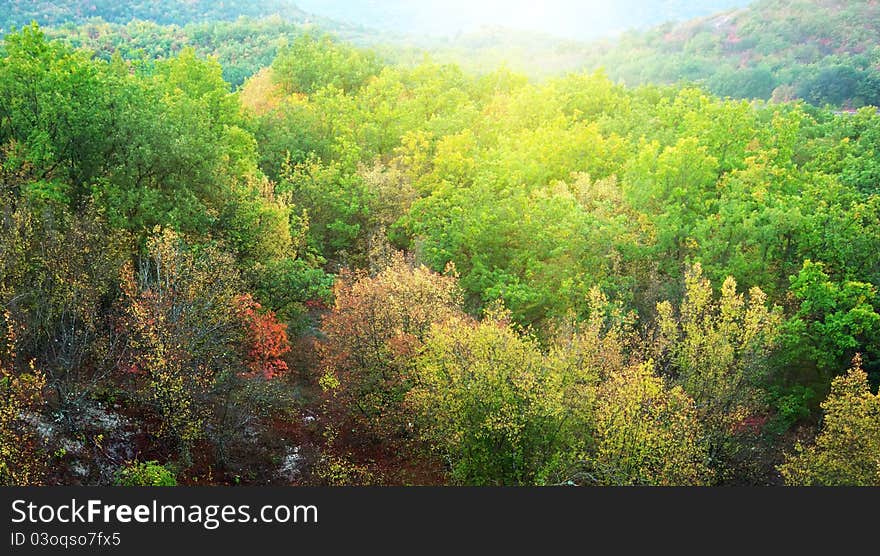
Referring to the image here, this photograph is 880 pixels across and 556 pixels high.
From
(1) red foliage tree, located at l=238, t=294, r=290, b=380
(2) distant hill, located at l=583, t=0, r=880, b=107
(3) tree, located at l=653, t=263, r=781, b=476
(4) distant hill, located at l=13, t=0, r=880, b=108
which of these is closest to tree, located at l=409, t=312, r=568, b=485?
(3) tree, located at l=653, t=263, r=781, b=476

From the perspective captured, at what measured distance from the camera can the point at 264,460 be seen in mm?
33906

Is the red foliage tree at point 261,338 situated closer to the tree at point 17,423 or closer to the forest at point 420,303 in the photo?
the forest at point 420,303

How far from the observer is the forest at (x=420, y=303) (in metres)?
27.3

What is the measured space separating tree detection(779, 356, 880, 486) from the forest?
0.14m

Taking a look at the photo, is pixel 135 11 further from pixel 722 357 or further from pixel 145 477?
pixel 722 357

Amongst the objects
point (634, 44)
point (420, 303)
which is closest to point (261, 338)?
point (420, 303)

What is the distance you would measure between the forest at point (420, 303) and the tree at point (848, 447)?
14cm

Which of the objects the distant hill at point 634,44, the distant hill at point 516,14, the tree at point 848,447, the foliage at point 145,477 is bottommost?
the foliage at point 145,477

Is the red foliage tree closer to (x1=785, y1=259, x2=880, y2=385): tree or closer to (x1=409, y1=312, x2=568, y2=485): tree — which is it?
(x1=409, y1=312, x2=568, y2=485): tree

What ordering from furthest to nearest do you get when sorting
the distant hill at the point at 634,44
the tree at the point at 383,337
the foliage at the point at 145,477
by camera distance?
the distant hill at the point at 634,44 → the tree at the point at 383,337 → the foliage at the point at 145,477

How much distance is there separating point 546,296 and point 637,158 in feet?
53.3

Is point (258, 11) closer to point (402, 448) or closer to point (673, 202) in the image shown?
point (673, 202)

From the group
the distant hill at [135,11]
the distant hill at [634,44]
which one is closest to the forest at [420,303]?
the distant hill at [634,44]

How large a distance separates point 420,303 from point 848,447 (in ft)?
61.3
